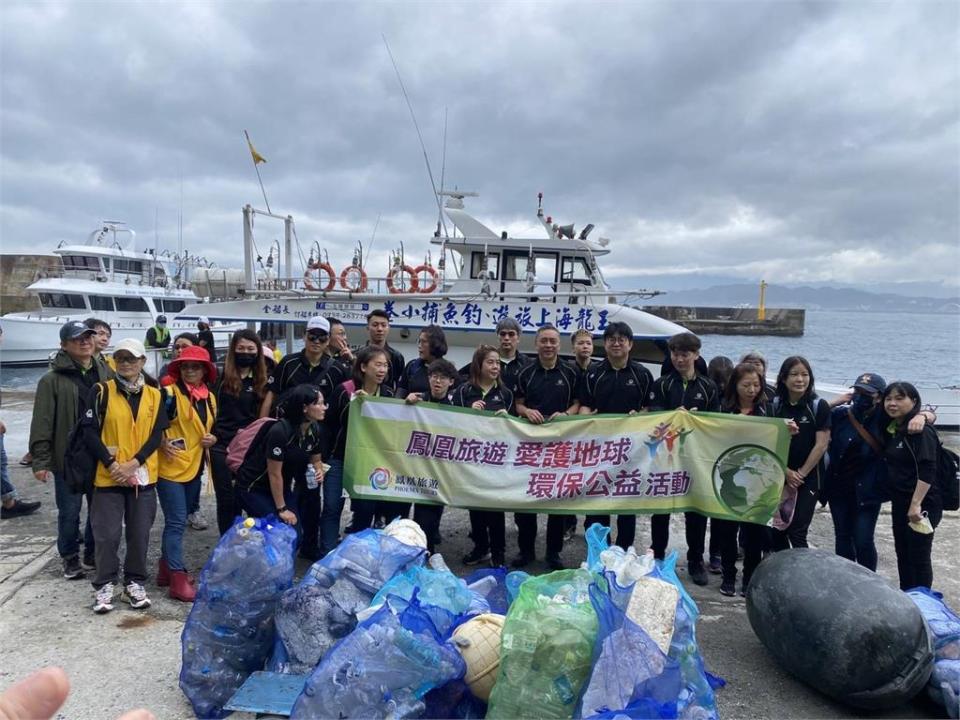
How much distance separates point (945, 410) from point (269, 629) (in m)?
14.0

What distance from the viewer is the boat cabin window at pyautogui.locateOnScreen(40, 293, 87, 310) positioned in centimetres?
2242

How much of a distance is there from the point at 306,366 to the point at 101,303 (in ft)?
72.2

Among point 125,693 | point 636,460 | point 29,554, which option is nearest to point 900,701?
point 636,460

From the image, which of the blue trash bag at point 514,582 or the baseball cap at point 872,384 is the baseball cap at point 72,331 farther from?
the baseball cap at point 872,384

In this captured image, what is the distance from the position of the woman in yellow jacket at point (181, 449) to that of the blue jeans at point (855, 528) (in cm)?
430

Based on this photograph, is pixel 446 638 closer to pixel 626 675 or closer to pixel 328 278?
pixel 626 675

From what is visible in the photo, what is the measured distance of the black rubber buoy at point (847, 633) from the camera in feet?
8.74

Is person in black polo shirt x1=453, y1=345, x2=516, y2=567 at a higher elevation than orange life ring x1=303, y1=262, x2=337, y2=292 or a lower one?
lower

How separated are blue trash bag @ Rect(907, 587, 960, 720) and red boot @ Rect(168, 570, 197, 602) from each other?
3989mm

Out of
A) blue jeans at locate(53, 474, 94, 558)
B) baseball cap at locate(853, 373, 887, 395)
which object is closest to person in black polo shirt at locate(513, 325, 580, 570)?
baseball cap at locate(853, 373, 887, 395)

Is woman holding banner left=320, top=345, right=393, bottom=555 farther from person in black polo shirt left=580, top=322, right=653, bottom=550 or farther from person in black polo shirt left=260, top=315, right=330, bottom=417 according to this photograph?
person in black polo shirt left=580, top=322, right=653, bottom=550

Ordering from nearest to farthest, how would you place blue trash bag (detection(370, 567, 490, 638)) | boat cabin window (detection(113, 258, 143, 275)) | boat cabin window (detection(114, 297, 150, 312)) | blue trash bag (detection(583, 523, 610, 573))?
1. blue trash bag (detection(370, 567, 490, 638))
2. blue trash bag (detection(583, 523, 610, 573))
3. boat cabin window (detection(114, 297, 150, 312))
4. boat cabin window (detection(113, 258, 143, 275))

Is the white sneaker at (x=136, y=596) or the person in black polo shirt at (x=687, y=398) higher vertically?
the person in black polo shirt at (x=687, y=398)

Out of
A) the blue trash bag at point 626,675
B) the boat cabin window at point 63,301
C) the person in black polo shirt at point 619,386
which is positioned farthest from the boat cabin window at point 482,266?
the boat cabin window at point 63,301
